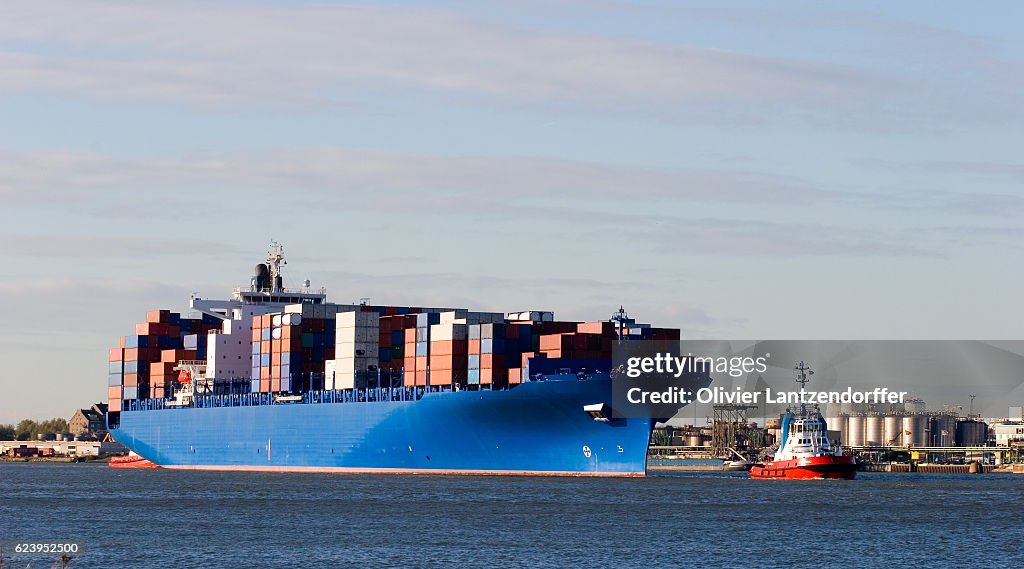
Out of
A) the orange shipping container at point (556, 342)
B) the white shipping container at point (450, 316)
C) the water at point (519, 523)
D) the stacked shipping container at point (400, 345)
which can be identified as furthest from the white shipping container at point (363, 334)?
the orange shipping container at point (556, 342)

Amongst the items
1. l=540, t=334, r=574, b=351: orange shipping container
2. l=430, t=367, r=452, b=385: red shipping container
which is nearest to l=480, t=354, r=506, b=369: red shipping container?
l=540, t=334, r=574, b=351: orange shipping container

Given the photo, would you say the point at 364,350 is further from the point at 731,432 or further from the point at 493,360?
the point at 731,432

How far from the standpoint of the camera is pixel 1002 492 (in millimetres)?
99625

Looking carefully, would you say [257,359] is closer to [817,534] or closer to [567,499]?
[567,499]

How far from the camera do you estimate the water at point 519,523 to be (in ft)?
184

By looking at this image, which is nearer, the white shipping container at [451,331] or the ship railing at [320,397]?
the white shipping container at [451,331]

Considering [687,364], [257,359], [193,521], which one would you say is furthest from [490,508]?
[257,359]

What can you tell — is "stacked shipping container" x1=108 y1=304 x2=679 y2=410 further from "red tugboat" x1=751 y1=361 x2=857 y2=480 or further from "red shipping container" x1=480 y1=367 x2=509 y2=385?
"red tugboat" x1=751 y1=361 x2=857 y2=480

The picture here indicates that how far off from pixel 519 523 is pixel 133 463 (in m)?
87.4

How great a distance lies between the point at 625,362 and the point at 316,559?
42.6 metres

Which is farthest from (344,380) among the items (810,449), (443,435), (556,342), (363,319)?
(810,449)

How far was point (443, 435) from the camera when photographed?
101 meters

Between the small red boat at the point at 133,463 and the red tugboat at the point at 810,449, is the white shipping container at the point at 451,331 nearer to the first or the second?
the red tugboat at the point at 810,449

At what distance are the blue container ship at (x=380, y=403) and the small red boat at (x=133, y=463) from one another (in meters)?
5.72
